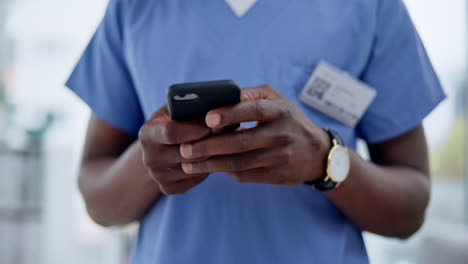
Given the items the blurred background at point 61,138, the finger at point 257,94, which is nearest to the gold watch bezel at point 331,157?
the finger at point 257,94

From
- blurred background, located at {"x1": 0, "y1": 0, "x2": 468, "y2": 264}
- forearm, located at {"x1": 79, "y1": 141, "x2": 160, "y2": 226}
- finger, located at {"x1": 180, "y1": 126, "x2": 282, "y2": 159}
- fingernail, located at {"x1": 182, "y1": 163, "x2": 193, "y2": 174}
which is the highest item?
finger, located at {"x1": 180, "y1": 126, "x2": 282, "y2": 159}

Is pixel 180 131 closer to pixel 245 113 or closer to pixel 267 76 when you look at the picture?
pixel 245 113

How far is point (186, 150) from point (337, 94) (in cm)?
31

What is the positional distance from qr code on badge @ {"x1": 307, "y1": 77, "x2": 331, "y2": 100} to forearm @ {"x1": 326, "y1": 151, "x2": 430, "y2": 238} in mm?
107

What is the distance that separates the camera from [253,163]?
54 cm

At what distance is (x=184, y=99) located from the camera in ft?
1.63

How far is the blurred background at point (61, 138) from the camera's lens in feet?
11.1

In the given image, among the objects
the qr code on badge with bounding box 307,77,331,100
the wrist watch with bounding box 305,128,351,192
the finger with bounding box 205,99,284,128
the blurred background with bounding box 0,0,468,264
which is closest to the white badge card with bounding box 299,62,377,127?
the qr code on badge with bounding box 307,77,331,100

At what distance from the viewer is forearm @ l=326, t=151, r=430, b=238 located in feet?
2.23

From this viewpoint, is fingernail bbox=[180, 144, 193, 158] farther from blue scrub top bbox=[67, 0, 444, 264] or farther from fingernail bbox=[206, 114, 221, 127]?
blue scrub top bbox=[67, 0, 444, 264]

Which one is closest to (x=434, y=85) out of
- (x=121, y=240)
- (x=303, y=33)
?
(x=303, y=33)

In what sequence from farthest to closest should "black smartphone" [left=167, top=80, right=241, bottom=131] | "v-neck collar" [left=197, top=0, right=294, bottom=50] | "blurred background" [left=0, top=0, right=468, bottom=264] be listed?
1. "blurred background" [left=0, top=0, right=468, bottom=264]
2. "v-neck collar" [left=197, top=0, right=294, bottom=50]
3. "black smartphone" [left=167, top=80, right=241, bottom=131]

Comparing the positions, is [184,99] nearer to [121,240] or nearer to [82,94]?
[82,94]

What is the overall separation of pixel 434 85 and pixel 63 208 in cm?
391
